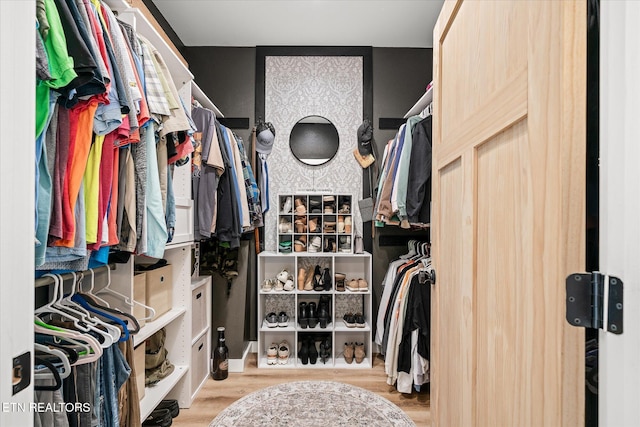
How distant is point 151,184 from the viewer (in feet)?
4.59

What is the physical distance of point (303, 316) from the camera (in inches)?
114

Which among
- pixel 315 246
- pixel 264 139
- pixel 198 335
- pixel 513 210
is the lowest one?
pixel 198 335

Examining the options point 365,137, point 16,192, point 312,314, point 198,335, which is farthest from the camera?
point 365,137

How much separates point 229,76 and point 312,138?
902 mm

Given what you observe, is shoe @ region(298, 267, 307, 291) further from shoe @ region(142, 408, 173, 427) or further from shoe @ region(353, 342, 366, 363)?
shoe @ region(142, 408, 173, 427)

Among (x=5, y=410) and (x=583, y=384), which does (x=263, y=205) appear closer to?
(x=5, y=410)

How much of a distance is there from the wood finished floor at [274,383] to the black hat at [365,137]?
1759mm

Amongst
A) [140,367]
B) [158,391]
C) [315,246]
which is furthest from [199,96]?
[158,391]

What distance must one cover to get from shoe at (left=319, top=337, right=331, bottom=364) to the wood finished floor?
0.38 feet

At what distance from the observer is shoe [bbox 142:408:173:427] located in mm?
1997

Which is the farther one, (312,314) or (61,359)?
(312,314)

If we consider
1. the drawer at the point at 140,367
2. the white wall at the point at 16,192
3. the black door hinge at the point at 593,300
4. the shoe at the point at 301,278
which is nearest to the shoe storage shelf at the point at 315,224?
the shoe at the point at 301,278

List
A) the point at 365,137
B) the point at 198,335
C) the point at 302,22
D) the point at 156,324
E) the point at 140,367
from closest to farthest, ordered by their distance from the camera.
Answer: the point at 140,367 → the point at 156,324 → the point at 198,335 → the point at 302,22 → the point at 365,137

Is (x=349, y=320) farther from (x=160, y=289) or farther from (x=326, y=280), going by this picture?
(x=160, y=289)
